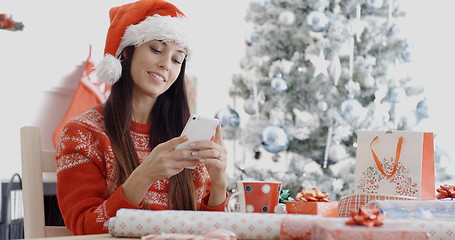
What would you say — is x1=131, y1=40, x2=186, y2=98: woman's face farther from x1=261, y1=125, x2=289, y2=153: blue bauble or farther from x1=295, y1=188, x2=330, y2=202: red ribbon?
x1=261, y1=125, x2=289, y2=153: blue bauble

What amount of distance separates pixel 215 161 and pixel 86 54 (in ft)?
8.12

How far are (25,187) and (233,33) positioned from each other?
339cm

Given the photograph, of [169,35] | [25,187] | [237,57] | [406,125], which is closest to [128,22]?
[169,35]

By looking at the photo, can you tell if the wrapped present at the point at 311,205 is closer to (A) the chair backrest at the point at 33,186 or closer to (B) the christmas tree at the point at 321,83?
(A) the chair backrest at the point at 33,186

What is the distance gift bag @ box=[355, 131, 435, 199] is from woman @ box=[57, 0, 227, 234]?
0.33 metres

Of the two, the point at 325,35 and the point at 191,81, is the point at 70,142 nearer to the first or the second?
the point at 325,35

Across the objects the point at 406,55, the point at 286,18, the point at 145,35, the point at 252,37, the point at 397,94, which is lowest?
the point at 397,94

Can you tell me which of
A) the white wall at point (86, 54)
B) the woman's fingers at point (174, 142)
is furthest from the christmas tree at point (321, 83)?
the woman's fingers at point (174, 142)

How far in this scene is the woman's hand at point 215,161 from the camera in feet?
3.78

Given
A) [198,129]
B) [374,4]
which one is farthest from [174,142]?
[374,4]

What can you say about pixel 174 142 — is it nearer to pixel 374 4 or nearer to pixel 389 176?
pixel 389 176

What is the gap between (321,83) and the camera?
3.48 meters

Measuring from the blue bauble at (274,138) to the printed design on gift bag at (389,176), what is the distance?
2.07m

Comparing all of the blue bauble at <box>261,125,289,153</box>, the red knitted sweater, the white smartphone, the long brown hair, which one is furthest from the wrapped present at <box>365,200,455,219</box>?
the blue bauble at <box>261,125,289,153</box>
